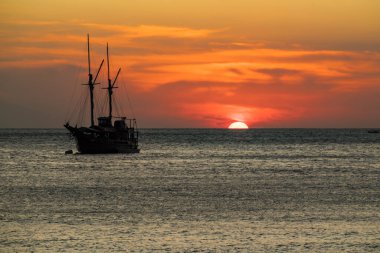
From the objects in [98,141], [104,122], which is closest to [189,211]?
[98,141]

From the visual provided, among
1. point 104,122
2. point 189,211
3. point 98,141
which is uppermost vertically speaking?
point 104,122

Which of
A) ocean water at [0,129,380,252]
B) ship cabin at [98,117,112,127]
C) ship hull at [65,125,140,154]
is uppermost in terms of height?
ship cabin at [98,117,112,127]

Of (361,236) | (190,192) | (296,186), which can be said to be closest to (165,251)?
(361,236)

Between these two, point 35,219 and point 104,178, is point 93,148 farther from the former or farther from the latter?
point 35,219

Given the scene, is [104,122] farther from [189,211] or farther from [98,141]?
[189,211]

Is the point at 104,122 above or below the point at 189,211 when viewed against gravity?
above

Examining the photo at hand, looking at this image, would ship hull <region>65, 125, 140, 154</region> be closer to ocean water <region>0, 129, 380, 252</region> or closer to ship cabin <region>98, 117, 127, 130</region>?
ship cabin <region>98, 117, 127, 130</region>

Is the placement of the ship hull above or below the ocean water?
above

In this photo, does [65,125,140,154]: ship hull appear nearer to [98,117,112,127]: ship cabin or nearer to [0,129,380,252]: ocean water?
[98,117,112,127]: ship cabin

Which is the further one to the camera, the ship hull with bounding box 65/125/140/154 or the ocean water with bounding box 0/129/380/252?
the ship hull with bounding box 65/125/140/154

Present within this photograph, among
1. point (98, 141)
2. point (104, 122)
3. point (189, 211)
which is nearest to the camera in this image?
point (189, 211)

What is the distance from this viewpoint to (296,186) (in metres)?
66.6

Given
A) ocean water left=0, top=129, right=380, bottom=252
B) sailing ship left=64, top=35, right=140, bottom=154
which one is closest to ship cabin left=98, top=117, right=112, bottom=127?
sailing ship left=64, top=35, right=140, bottom=154

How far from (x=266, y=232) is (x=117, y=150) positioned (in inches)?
3456
